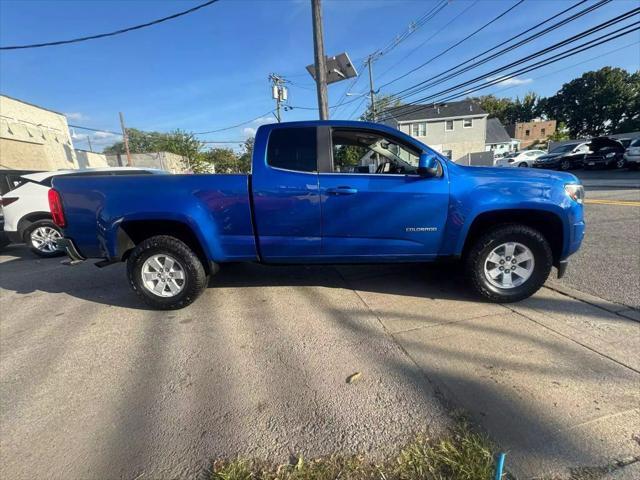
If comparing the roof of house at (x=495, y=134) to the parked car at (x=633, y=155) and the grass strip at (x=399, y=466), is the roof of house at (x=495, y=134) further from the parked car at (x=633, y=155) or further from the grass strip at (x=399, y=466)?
the grass strip at (x=399, y=466)

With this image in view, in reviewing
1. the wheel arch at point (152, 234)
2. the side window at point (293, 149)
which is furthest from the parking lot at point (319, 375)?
the side window at point (293, 149)

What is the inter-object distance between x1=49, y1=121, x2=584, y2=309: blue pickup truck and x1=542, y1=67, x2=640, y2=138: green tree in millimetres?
61882

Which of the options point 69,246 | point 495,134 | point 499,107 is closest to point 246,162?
point 69,246

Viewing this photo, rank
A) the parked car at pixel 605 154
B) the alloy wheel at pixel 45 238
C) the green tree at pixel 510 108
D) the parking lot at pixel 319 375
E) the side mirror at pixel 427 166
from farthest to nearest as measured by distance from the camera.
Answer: the green tree at pixel 510 108, the parked car at pixel 605 154, the alloy wheel at pixel 45 238, the side mirror at pixel 427 166, the parking lot at pixel 319 375

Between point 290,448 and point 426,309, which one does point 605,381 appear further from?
point 290,448

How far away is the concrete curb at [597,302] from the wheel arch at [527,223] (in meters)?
0.44

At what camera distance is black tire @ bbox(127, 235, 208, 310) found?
352 cm

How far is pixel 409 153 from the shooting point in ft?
11.7

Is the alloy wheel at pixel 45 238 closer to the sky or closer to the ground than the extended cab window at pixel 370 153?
closer to the ground

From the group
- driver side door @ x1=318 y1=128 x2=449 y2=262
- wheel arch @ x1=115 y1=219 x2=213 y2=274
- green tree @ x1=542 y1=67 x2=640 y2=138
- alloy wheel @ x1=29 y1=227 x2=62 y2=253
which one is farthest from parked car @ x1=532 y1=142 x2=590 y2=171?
green tree @ x1=542 y1=67 x2=640 y2=138

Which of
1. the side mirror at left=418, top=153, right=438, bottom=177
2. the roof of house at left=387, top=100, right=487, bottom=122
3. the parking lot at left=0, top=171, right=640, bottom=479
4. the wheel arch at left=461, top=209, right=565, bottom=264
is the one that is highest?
the roof of house at left=387, top=100, right=487, bottom=122

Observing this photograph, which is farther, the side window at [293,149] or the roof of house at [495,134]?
the roof of house at [495,134]

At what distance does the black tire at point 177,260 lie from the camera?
3.52m

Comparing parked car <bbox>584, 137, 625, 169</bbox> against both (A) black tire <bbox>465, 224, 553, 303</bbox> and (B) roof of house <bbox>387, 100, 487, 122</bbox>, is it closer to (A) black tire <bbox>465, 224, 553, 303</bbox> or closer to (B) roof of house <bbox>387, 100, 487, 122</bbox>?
(B) roof of house <bbox>387, 100, 487, 122</bbox>
